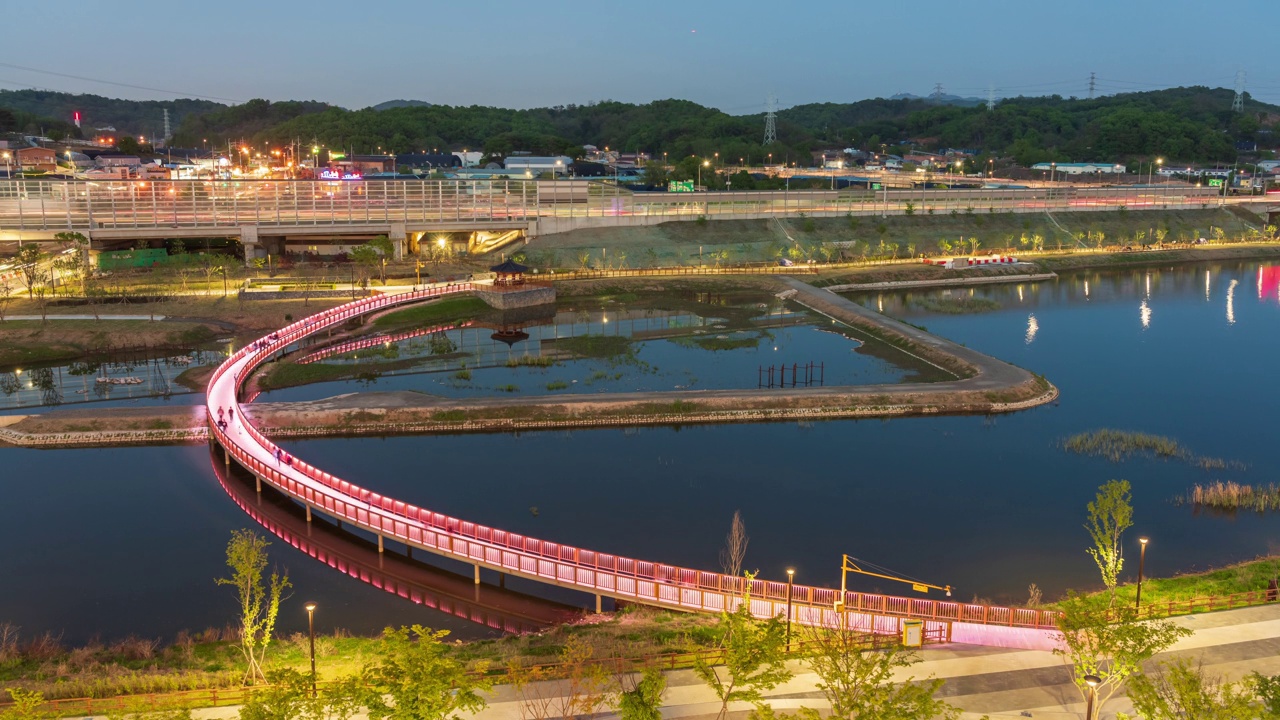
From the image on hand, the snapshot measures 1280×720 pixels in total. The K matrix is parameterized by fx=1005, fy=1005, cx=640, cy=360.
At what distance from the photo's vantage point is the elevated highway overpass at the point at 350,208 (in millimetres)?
70188

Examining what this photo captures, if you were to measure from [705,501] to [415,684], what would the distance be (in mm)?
15909

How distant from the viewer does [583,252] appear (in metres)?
77.3

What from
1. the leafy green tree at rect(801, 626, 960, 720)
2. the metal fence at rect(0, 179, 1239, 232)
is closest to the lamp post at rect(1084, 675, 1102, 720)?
the leafy green tree at rect(801, 626, 960, 720)

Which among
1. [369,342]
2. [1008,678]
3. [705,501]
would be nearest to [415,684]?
[1008,678]

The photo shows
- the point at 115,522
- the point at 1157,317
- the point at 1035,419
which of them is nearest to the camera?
the point at 115,522

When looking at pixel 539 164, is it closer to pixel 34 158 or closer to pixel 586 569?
pixel 34 158

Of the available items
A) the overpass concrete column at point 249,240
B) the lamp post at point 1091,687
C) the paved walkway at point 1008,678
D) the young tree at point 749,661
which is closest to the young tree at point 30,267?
the overpass concrete column at point 249,240

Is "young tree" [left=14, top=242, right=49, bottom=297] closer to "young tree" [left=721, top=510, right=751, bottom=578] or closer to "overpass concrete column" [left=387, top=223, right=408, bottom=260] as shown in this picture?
"overpass concrete column" [left=387, top=223, right=408, bottom=260]

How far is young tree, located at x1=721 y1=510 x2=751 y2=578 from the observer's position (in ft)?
84.3

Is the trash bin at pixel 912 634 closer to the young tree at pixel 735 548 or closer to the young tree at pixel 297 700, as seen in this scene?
the young tree at pixel 735 548

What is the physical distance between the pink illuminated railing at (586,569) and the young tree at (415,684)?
23.0 ft

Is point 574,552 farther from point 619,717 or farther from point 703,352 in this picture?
point 703,352

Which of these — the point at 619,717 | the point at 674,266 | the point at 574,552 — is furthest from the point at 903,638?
the point at 674,266

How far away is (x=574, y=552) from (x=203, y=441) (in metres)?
17.9
